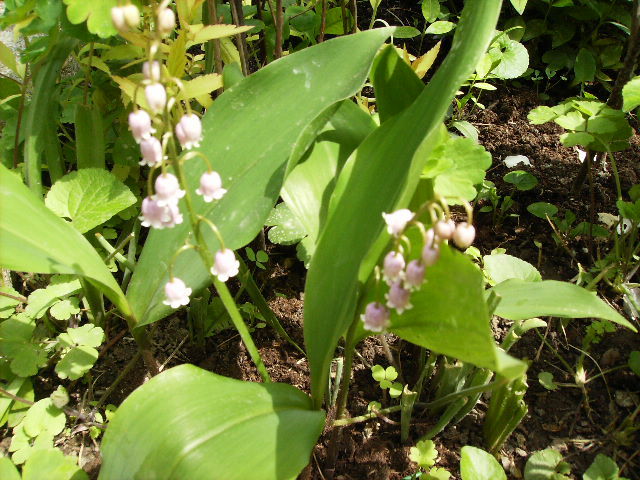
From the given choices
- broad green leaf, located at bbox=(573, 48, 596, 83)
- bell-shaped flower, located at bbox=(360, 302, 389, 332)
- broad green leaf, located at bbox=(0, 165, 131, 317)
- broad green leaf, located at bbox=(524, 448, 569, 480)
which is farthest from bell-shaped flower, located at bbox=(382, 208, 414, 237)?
broad green leaf, located at bbox=(573, 48, 596, 83)

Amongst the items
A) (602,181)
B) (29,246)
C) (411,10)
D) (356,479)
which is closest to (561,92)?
(602,181)

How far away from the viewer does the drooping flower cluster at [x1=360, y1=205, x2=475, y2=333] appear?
80cm

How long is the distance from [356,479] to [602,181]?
149 cm

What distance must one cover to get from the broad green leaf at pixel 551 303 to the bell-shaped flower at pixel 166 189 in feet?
2.18

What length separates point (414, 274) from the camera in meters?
0.83

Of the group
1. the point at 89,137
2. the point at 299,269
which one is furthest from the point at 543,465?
the point at 89,137

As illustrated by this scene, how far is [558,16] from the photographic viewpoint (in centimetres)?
247

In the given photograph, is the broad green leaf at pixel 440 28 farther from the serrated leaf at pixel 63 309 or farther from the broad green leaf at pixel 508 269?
the serrated leaf at pixel 63 309

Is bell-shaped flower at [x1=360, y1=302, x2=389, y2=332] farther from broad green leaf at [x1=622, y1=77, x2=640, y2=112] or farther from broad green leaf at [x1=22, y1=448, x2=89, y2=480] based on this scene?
broad green leaf at [x1=622, y1=77, x2=640, y2=112]

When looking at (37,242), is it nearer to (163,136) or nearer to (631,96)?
(163,136)

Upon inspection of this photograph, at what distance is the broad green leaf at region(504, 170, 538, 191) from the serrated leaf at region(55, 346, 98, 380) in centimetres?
145

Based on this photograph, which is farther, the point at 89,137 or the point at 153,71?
the point at 89,137

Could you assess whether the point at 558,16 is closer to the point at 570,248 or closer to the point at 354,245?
the point at 570,248

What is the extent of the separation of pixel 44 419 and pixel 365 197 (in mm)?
995
